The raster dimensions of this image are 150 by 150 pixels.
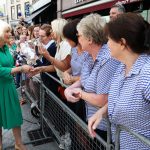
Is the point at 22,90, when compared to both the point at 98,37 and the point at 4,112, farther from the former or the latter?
the point at 98,37

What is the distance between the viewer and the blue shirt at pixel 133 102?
182cm

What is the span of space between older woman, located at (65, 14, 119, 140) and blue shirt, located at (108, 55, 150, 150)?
25 cm

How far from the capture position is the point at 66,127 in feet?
11.3

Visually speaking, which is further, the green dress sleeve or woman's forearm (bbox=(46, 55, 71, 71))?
woman's forearm (bbox=(46, 55, 71, 71))

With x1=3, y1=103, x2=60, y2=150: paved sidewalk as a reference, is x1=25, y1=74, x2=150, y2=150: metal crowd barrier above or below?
above

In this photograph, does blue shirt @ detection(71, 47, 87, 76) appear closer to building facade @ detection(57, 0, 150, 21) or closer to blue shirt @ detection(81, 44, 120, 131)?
blue shirt @ detection(81, 44, 120, 131)

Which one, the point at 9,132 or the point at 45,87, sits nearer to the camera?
the point at 45,87

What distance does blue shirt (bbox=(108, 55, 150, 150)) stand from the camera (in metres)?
1.82

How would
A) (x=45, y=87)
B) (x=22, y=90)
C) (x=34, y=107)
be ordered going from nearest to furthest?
(x=45, y=87), (x=34, y=107), (x=22, y=90)

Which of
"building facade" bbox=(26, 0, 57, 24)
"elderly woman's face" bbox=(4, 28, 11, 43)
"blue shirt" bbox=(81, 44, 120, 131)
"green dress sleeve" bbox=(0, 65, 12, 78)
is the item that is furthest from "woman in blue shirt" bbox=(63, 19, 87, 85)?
"building facade" bbox=(26, 0, 57, 24)

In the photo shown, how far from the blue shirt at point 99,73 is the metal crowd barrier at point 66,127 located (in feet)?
0.71

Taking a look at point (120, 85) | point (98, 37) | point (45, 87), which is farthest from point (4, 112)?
point (120, 85)

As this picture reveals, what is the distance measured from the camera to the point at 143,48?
1955mm

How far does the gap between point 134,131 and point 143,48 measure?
557 mm
